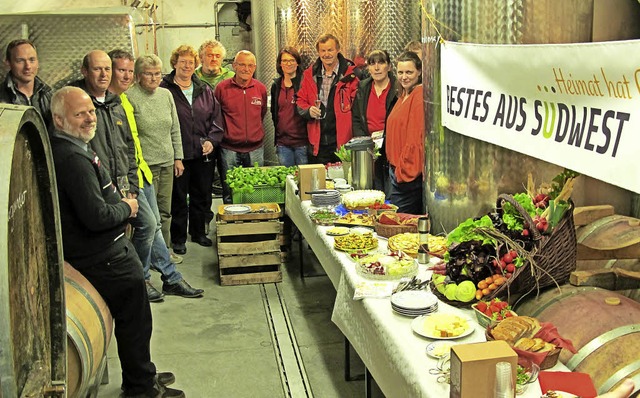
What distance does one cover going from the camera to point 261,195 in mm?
6777

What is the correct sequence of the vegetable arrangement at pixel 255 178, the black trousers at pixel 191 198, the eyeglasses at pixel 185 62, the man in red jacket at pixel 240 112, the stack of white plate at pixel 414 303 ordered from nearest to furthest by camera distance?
the stack of white plate at pixel 414 303 < the vegetable arrangement at pixel 255 178 < the eyeglasses at pixel 185 62 < the black trousers at pixel 191 198 < the man in red jacket at pixel 240 112

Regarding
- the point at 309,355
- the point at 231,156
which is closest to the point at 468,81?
the point at 309,355

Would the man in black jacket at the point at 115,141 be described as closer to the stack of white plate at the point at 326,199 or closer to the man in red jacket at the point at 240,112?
the stack of white plate at the point at 326,199

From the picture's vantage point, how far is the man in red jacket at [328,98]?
24.4ft

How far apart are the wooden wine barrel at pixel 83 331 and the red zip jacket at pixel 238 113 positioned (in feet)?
13.5

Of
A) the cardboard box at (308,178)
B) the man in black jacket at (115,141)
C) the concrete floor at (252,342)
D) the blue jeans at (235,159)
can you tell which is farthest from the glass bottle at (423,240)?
the blue jeans at (235,159)

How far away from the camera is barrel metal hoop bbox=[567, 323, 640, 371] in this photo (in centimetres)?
255

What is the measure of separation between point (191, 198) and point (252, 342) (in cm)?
282

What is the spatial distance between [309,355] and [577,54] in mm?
2660

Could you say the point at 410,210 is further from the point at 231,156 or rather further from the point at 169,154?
the point at 231,156

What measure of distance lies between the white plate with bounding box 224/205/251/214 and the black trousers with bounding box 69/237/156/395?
7.29 feet

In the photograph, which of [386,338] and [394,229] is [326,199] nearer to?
Result: [394,229]

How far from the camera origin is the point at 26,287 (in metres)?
2.17

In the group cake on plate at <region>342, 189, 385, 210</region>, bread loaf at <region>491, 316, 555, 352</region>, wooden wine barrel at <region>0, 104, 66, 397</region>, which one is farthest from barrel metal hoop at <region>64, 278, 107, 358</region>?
bread loaf at <region>491, 316, 555, 352</region>
